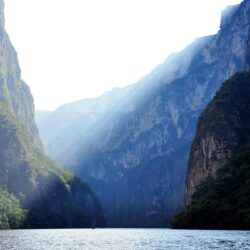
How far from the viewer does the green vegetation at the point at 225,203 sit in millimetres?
135475

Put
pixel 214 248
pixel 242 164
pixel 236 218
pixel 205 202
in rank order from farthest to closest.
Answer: pixel 242 164 → pixel 205 202 → pixel 236 218 → pixel 214 248

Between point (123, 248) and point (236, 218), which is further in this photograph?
point (236, 218)

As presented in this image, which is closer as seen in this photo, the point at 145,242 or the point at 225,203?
the point at 145,242

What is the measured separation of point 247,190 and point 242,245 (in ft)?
218

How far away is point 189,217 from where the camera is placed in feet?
494

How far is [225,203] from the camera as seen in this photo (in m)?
141

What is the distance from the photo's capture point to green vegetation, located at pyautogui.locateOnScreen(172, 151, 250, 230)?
135475mm

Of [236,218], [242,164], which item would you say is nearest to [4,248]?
[236,218]

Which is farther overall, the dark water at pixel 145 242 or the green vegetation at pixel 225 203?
the green vegetation at pixel 225 203

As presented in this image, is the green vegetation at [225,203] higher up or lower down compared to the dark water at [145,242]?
higher up

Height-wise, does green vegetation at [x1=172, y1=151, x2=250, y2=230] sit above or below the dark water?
above

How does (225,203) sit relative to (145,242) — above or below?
above

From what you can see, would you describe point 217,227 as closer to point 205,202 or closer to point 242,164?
point 205,202

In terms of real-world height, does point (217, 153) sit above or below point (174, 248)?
above
